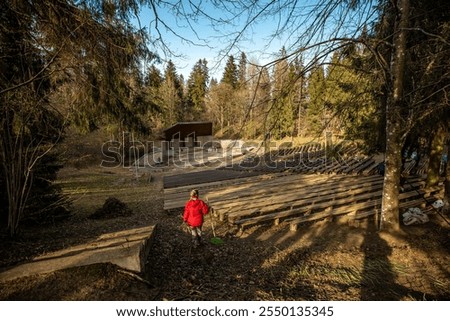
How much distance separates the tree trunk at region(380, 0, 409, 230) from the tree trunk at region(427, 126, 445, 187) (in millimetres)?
5573

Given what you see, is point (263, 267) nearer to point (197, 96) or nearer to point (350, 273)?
point (350, 273)

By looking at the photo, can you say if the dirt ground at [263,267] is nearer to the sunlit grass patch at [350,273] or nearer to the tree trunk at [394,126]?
the sunlit grass patch at [350,273]

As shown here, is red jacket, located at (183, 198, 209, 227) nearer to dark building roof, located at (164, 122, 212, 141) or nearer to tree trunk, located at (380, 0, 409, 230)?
tree trunk, located at (380, 0, 409, 230)

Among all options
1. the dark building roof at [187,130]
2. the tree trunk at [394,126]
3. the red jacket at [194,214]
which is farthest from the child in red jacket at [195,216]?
the dark building roof at [187,130]

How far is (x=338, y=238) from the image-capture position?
7.21m

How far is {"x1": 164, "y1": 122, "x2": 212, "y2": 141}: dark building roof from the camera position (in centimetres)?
4218

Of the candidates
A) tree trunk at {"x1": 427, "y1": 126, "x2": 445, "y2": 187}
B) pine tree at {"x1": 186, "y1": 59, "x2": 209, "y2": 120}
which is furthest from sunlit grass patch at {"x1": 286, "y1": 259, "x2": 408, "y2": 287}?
pine tree at {"x1": 186, "y1": 59, "x2": 209, "y2": 120}

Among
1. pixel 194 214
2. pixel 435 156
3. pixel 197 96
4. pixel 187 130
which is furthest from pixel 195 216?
pixel 197 96

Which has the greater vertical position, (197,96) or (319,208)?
(197,96)

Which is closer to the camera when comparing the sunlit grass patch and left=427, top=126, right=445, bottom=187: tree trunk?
the sunlit grass patch

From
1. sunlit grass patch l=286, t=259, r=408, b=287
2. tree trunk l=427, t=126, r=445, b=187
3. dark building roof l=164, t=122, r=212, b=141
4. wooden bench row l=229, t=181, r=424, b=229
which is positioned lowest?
sunlit grass patch l=286, t=259, r=408, b=287

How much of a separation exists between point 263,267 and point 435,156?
10294mm

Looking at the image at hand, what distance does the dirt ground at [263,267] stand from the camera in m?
4.24

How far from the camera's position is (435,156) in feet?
37.2
